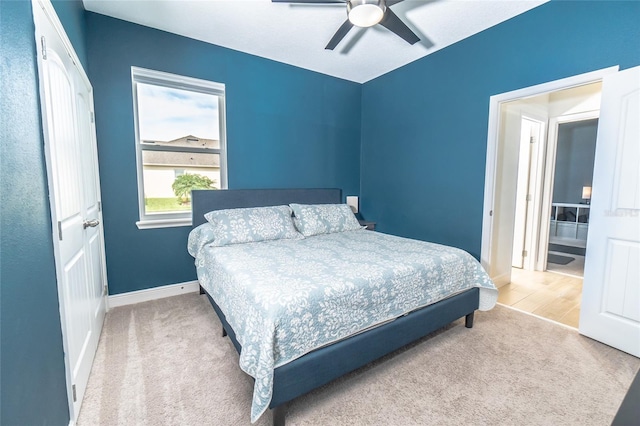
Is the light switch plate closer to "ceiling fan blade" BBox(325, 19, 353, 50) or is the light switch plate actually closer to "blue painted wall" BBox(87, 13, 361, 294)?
"blue painted wall" BBox(87, 13, 361, 294)

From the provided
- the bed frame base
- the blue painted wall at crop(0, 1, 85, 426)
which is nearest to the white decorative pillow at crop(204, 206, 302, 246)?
the bed frame base

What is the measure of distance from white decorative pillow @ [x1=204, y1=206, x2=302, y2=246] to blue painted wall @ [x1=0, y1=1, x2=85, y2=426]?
1.39m

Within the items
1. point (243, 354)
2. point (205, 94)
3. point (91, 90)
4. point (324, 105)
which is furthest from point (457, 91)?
point (91, 90)

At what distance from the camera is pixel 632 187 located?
2045mm

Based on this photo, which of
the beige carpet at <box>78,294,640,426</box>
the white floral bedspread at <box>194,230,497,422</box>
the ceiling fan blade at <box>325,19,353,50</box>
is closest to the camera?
the white floral bedspread at <box>194,230,497,422</box>

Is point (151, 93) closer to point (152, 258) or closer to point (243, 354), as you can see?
point (152, 258)

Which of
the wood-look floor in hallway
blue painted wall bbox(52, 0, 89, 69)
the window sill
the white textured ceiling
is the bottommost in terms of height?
the wood-look floor in hallway

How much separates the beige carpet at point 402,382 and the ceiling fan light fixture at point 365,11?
2.45 metres

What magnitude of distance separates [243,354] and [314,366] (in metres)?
0.38

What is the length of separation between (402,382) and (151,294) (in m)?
2.63

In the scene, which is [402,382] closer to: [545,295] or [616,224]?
[616,224]

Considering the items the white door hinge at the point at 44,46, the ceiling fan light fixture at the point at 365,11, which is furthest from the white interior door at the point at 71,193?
the ceiling fan light fixture at the point at 365,11

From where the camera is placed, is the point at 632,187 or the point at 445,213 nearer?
the point at 632,187

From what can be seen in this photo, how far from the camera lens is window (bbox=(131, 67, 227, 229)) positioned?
2.95 m
